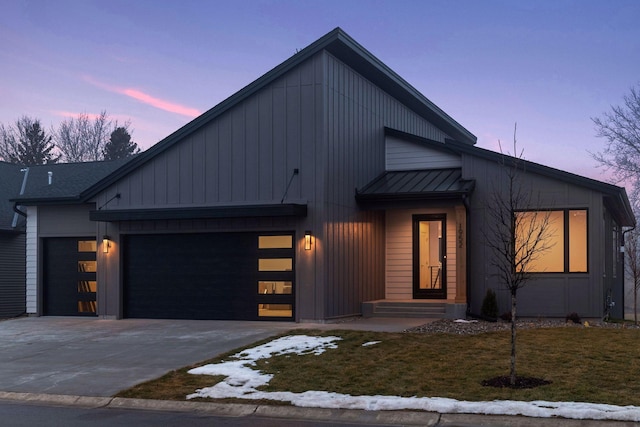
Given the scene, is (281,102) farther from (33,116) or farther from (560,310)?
(33,116)

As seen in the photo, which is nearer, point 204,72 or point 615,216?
point 615,216

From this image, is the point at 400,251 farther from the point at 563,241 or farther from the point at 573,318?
the point at 573,318

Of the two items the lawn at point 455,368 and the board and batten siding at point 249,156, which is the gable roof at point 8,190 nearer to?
the board and batten siding at point 249,156

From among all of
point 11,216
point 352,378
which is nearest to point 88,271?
point 11,216

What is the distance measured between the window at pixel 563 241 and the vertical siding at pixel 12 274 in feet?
61.2

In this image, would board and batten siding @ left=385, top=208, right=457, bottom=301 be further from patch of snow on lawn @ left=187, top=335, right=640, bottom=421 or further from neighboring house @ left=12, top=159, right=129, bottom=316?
patch of snow on lawn @ left=187, top=335, right=640, bottom=421

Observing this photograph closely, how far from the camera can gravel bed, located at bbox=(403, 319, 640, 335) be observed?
51.8ft

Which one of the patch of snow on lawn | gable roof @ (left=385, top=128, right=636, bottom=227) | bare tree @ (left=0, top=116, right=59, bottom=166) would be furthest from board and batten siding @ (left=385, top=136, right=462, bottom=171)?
bare tree @ (left=0, top=116, right=59, bottom=166)

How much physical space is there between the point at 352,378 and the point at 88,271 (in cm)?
1326

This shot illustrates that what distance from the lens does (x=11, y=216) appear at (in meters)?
26.2

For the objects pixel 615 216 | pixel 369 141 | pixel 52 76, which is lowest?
pixel 615 216

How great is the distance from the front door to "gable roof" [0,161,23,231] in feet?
49.2

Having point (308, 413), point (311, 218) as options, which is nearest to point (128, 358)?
point (308, 413)

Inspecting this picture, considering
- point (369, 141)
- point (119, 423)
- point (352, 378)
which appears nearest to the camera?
point (119, 423)
